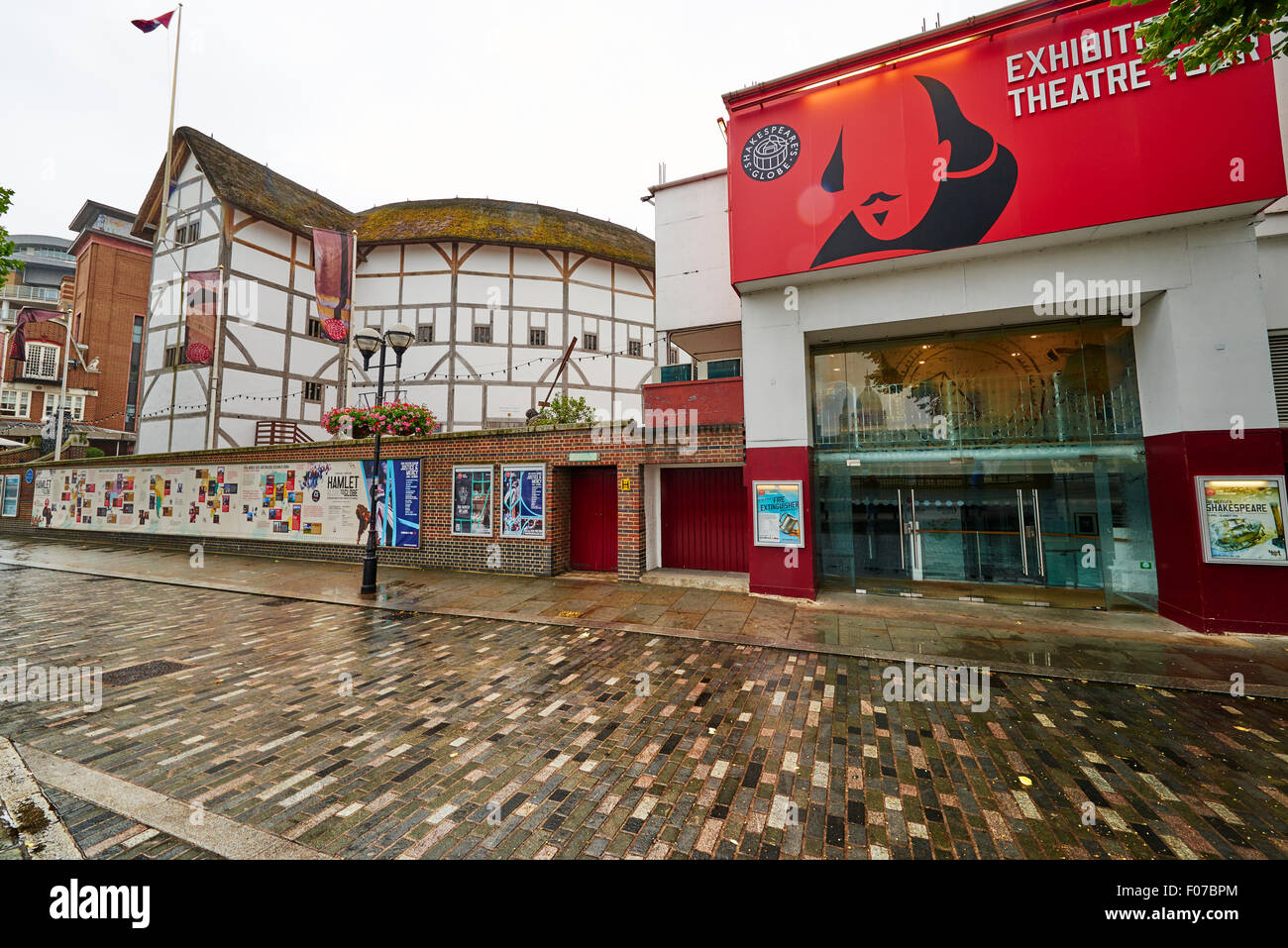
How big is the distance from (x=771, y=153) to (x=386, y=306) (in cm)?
2020

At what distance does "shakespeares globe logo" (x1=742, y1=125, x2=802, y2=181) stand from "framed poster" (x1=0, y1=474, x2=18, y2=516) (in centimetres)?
3066

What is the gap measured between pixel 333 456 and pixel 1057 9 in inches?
653

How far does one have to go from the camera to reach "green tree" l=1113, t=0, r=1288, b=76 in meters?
4.43

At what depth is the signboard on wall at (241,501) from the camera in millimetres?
12109

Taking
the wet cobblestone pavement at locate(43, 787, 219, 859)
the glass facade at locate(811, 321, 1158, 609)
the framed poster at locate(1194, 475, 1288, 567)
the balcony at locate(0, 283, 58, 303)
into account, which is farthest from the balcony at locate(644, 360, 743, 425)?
the balcony at locate(0, 283, 58, 303)

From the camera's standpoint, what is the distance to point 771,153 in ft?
28.3

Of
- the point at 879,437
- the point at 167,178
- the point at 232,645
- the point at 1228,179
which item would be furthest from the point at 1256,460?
the point at 167,178

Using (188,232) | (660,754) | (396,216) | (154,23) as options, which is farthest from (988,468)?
(154,23)

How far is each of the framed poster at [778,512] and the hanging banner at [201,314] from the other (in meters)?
21.8

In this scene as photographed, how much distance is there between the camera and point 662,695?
4.78 metres

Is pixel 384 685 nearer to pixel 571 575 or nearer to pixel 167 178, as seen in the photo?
pixel 571 575

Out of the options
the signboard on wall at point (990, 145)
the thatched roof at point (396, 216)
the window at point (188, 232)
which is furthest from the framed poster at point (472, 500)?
the window at point (188, 232)

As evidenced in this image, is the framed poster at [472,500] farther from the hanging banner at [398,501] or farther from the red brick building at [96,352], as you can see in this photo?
the red brick building at [96,352]

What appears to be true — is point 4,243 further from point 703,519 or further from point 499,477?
point 703,519
